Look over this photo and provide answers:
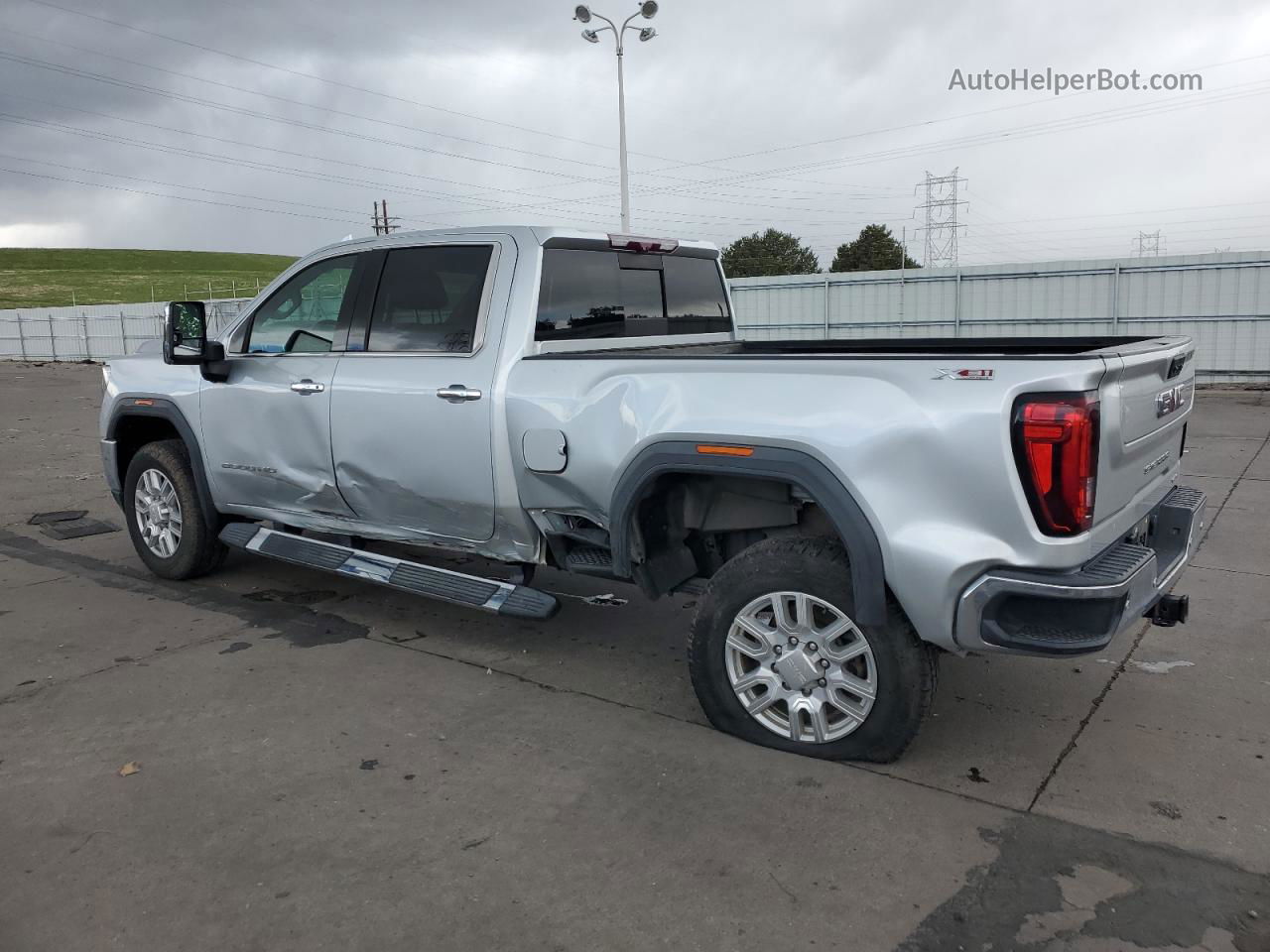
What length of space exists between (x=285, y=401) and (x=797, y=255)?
207 ft

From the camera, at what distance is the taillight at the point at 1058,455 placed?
119 inches

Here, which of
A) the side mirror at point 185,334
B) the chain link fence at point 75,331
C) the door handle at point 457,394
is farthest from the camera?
the chain link fence at point 75,331

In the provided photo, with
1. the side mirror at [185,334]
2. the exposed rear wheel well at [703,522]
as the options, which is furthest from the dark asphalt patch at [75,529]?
the exposed rear wheel well at [703,522]

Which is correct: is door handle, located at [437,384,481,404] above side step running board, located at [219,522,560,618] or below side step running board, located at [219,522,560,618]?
above

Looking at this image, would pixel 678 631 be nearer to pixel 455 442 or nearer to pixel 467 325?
pixel 455 442

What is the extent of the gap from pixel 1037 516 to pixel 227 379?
426 cm

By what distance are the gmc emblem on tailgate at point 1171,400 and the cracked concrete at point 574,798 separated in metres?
1.22

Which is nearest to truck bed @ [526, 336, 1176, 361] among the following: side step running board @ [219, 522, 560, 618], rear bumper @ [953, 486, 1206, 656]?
rear bumper @ [953, 486, 1206, 656]

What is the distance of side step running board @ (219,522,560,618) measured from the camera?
4469mm

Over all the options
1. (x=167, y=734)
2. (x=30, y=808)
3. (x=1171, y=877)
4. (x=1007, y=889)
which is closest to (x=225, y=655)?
(x=167, y=734)

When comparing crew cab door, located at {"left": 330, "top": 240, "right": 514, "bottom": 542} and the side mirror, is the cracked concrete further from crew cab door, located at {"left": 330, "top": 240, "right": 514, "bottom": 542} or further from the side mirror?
the side mirror

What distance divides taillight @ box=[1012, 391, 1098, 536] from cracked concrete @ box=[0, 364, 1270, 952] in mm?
1017

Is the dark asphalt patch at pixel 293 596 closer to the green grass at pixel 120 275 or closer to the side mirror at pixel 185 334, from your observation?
the side mirror at pixel 185 334

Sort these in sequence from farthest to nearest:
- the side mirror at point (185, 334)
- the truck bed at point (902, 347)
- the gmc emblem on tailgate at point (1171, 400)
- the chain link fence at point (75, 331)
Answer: the chain link fence at point (75, 331), the side mirror at point (185, 334), the truck bed at point (902, 347), the gmc emblem on tailgate at point (1171, 400)
